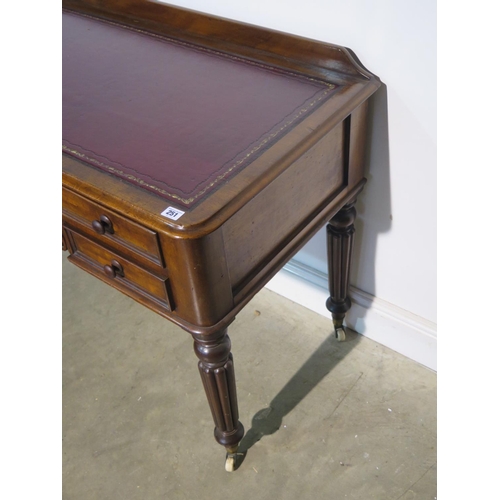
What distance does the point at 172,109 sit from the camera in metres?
1.07

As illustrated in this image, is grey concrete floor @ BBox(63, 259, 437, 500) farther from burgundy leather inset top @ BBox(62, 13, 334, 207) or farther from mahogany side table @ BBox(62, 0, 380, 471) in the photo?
burgundy leather inset top @ BBox(62, 13, 334, 207)

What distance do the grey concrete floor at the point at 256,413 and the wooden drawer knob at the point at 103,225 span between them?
605mm

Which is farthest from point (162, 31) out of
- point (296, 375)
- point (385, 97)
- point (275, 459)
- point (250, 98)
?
point (275, 459)

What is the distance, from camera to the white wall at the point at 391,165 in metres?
1.06

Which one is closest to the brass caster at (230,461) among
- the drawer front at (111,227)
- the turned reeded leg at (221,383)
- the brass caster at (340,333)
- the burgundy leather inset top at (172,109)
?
the turned reeded leg at (221,383)

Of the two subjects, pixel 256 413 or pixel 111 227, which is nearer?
pixel 111 227

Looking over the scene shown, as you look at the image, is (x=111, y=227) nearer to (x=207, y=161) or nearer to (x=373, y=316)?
(x=207, y=161)

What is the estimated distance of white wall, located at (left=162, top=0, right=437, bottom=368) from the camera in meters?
1.06

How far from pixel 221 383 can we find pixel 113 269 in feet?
0.95

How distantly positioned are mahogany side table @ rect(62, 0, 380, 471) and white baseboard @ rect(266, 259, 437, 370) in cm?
24

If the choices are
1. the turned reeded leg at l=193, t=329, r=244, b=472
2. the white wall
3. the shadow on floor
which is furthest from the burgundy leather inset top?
the shadow on floor

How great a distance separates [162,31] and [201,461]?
948 mm

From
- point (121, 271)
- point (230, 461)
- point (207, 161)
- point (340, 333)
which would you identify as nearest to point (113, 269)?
point (121, 271)

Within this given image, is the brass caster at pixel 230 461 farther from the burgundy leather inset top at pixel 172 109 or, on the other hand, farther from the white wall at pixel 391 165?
the burgundy leather inset top at pixel 172 109
